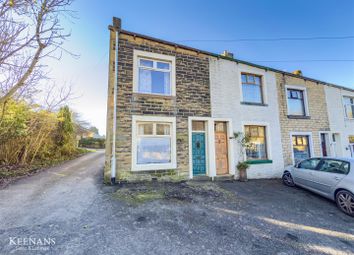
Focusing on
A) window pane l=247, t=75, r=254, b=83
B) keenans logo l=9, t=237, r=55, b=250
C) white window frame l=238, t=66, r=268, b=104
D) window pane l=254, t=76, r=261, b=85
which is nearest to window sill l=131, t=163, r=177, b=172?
keenans logo l=9, t=237, r=55, b=250

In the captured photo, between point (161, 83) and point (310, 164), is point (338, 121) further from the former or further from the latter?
point (161, 83)

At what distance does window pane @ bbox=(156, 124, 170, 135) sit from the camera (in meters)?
7.46

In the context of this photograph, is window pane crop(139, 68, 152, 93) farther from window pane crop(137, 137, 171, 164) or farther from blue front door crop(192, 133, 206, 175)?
blue front door crop(192, 133, 206, 175)

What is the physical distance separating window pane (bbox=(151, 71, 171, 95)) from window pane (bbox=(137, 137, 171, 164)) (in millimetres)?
2274

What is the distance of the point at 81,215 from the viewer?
3.96 meters

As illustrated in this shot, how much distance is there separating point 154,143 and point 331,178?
21.8 feet

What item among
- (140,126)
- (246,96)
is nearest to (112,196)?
(140,126)

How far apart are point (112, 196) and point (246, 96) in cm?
858

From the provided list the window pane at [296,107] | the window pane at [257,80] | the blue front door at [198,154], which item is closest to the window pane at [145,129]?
the blue front door at [198,154]

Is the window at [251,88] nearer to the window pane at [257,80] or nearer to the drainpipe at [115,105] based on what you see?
the window pane at [257,80]

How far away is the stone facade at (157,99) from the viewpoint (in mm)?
6711

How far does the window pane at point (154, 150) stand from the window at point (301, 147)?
8201 mm

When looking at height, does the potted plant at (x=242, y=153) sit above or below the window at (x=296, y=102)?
below

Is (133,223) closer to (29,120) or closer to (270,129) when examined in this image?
(270,129)
